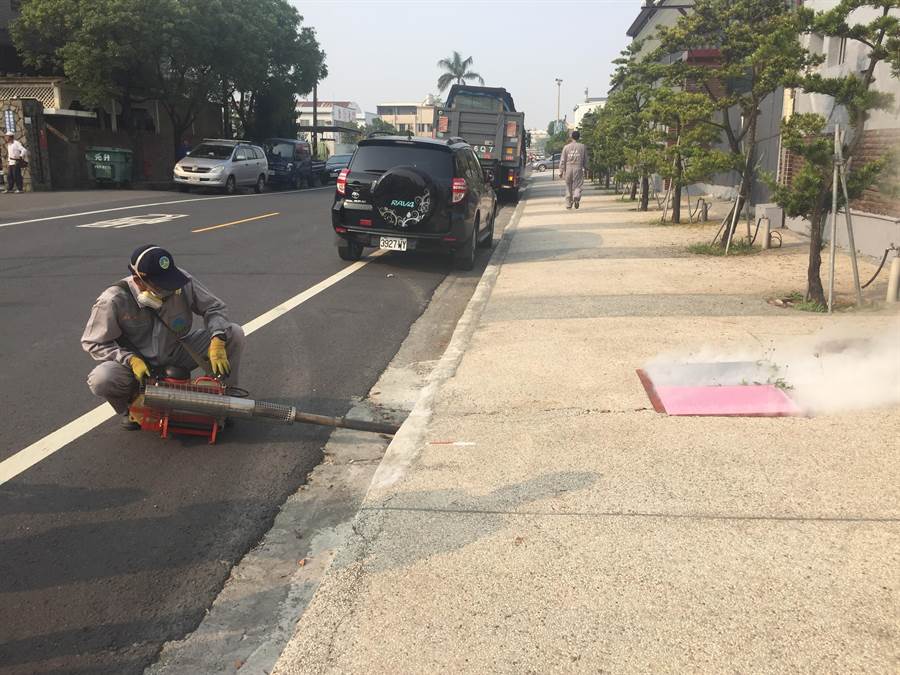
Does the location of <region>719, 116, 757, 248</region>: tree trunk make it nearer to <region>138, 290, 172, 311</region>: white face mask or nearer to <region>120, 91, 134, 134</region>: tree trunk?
<region>138, 290, 172, 311</region>: white face mask

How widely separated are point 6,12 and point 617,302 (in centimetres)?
3341

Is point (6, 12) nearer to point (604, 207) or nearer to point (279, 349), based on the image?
point (604, 207)

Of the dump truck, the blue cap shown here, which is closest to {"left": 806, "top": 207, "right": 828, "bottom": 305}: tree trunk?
the blue cap

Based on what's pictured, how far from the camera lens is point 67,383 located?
19.8ft

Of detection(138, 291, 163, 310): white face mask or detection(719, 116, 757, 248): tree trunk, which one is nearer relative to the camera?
detection(138, 291, 163, 310): white face mask

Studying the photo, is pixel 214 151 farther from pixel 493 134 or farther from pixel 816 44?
pixel 816 44

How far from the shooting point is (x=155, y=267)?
4.68m

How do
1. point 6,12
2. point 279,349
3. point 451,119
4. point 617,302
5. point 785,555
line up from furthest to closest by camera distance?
point 6,12 → point 451,119 → point 617,302 → point 279,349 → point 785,555

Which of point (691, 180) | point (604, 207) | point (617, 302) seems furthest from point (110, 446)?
point (604, 207)

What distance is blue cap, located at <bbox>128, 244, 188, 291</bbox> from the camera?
15.3 ft

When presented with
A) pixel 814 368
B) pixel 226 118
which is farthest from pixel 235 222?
pixel 226 118

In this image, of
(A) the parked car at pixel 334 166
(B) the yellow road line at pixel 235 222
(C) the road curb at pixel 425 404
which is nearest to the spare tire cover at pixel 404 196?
(C) the road curb at pixel 425 404

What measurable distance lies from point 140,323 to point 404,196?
6349 millimetres

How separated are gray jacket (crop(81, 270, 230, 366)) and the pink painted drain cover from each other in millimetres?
2897
